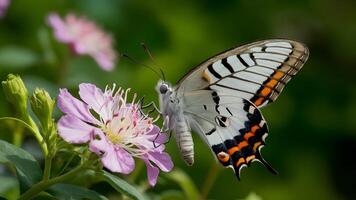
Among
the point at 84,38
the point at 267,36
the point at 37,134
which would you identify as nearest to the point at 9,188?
the point at 37,134

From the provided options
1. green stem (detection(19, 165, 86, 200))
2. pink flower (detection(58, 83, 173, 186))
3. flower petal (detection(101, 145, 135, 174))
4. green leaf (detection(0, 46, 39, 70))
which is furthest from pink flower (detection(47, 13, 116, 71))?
green stem (detection(19, 165, 86, 200))

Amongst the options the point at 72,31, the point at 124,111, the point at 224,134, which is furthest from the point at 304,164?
the point at 124,111

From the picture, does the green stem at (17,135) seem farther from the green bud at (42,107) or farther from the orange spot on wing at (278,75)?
the orange spot on wing at (278,75)

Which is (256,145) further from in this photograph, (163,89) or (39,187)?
(39,187)

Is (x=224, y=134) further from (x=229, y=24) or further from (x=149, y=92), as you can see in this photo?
(x=229, y=24)

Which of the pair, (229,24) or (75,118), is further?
(229,24)

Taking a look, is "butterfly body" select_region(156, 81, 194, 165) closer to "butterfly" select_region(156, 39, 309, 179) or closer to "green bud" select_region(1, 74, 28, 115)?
"butterfly" select_region(156, 39, 309, 179)
